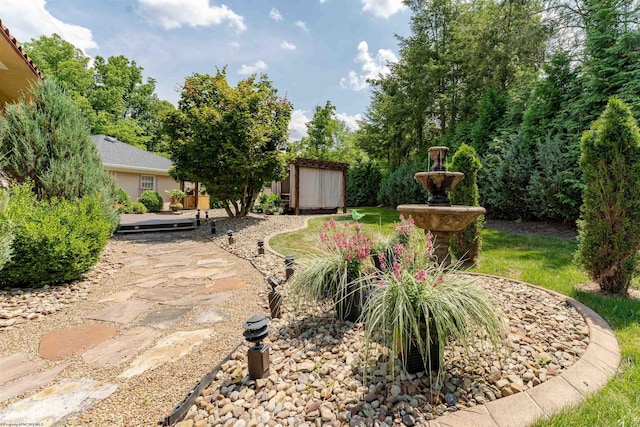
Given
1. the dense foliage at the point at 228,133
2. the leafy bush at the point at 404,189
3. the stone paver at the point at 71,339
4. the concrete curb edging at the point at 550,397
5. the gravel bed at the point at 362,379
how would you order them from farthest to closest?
1. the leafy bush at the point at 404,189
2. the dense foliage at the point at 228,133
3. the stone paver at the point at 71,339
4. the gravel bed at the point at 362,379
5. the concrete curb edging at the point at 550,397

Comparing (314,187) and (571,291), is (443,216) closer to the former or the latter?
(571,291)

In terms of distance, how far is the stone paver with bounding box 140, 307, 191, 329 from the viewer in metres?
2.68

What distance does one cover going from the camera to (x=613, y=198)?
9.66 feet

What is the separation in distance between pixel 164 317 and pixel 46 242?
2.09 metres

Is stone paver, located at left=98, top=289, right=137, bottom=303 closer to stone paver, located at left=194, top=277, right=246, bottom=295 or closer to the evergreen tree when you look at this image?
stone paver, located at left=194, top=277, right=246, bottom=295

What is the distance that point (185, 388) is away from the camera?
5.89 feet

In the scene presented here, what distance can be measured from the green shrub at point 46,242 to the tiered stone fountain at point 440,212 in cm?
447

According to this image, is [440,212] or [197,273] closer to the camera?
[440,212]

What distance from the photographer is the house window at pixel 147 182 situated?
1486 centimetres

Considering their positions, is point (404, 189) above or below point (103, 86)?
below

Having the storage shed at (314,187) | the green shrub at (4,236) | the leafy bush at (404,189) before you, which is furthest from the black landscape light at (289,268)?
the leafy bush at (404,189)

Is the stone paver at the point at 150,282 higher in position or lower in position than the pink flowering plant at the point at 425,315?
lower

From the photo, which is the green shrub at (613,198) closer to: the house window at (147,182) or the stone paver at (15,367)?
the stone paver at (15,367)

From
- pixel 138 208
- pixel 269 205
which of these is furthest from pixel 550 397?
pixel 138 208
